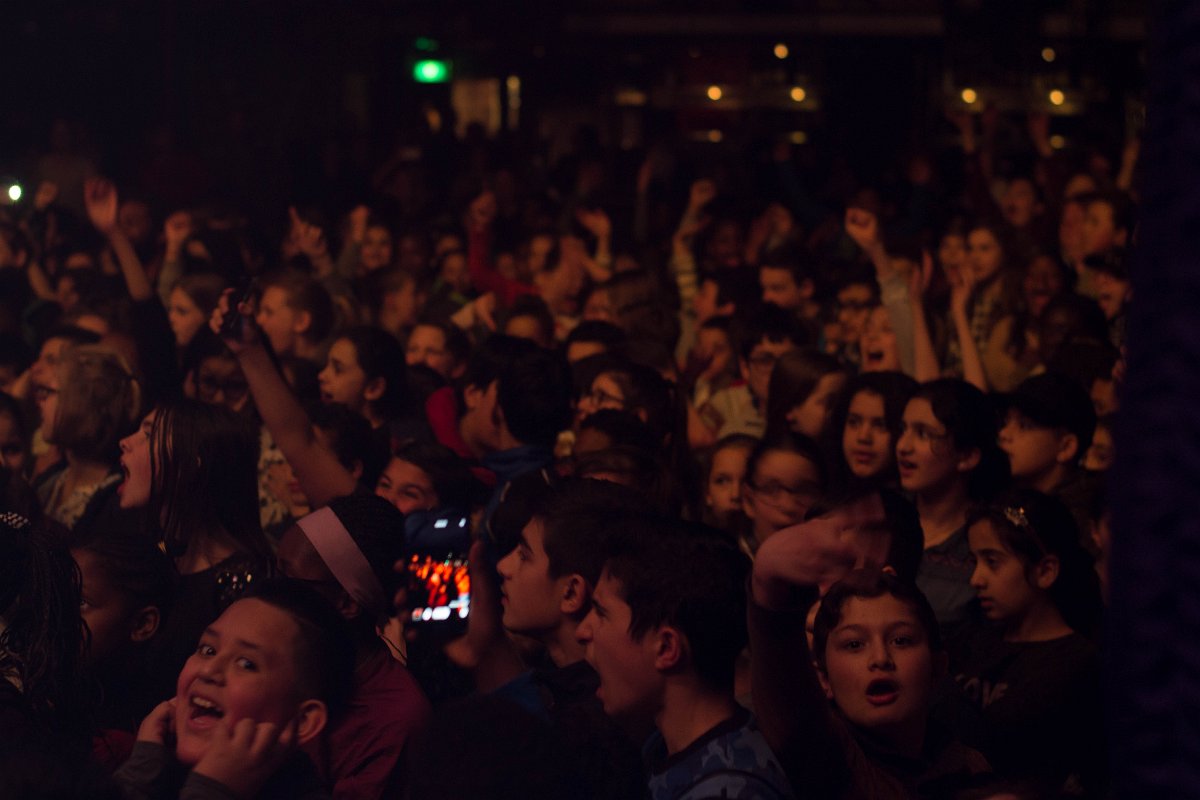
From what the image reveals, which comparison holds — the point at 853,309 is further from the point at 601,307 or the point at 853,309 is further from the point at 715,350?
the point at 601,307

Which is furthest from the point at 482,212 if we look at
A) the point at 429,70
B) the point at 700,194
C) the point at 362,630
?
the point at 429,70

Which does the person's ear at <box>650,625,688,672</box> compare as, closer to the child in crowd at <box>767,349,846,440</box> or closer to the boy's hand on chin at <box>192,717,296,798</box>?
the boy's hand on chin at <box>192,717,296,798</box>

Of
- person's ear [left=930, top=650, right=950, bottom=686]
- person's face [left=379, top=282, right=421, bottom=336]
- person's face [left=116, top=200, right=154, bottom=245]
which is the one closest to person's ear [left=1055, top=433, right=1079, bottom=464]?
person's ear [left=930, top=650, right=950, bottom=686]

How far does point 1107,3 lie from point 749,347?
14973 millimetres

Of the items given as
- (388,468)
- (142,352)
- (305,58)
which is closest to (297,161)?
(305,58)

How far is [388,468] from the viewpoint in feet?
14.3

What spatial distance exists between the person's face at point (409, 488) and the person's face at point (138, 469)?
0.61 meters

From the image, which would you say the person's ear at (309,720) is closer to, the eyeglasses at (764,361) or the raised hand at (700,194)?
the eyeglasses at (764,361)

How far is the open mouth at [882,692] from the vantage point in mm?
2831

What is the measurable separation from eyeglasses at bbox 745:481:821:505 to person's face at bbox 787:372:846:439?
3.53 feet

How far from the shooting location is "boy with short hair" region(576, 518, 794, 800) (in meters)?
2.36

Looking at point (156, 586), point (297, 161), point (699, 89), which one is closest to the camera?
point (156, 586)

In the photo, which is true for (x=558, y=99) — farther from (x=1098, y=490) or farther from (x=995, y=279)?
(x=1098, y=490)

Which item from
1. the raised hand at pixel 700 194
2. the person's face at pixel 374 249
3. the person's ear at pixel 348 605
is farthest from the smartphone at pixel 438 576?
the raised hand at pixel 700 194
